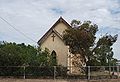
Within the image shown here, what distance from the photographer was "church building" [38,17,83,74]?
42.4 m

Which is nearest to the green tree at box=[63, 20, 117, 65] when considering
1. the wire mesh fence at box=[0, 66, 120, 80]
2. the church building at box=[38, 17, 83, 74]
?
the wire mesh fence at box=[0, 66, 120, 80]

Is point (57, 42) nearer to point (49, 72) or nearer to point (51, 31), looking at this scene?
point (51, 31)

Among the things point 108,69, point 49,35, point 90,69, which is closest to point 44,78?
point 90,69

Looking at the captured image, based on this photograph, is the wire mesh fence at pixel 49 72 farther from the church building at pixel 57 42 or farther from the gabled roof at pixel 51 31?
the gabled roof at pixel 51 31

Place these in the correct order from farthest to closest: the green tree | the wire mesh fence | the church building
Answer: the church building < the green tree < the wire mesh fence

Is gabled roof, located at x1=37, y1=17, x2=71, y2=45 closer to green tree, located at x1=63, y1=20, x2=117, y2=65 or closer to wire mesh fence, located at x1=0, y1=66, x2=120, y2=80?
green tree, located at x1=63, y1=20, x2=117, y2=65

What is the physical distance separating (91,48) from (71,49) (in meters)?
2.28

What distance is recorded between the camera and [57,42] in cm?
4306

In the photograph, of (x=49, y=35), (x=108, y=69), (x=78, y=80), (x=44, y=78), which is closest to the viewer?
(x=78, y=80)

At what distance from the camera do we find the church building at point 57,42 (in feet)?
139

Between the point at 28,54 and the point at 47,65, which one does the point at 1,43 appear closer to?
the point at 28,54

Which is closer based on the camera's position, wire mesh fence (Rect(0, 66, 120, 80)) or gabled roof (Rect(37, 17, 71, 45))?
wire mesh fence (Rect(0, 66, 120, 80))

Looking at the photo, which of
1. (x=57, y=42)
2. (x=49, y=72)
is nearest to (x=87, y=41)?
(x=49, y=72)

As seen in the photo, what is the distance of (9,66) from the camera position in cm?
3189
